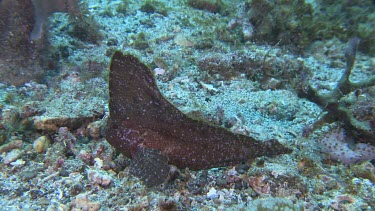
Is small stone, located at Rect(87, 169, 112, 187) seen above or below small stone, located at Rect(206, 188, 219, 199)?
below

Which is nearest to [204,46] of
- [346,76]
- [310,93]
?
[310,93]

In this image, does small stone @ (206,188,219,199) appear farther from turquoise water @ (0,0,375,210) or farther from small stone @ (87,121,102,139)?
small stone @ (87,121,102,139)

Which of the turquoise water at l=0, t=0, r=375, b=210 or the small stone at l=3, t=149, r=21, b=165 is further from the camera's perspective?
the small stone at l=3, t=149, r=21, b=165

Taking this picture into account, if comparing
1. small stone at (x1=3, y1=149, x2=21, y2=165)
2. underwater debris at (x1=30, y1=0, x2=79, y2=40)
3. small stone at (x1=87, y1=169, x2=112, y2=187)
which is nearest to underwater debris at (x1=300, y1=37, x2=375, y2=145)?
small stone at (x1=87, y1=169, x2=112, y2=187)

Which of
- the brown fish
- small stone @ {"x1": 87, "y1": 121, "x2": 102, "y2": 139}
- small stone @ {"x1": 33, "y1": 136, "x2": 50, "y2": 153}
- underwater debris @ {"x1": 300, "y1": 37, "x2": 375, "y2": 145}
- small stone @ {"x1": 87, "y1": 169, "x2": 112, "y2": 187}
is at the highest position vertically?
underwater debris @ {"x1": 300, "y1": 37, "x2": 375, "y2": 145}

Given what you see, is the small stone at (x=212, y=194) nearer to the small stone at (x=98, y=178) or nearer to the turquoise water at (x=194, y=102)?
the turquoise water at (x=194, y=102)

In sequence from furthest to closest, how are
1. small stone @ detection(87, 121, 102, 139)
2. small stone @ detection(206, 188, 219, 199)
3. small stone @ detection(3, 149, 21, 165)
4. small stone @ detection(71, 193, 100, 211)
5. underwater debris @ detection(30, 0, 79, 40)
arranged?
underwater debris @ detection(30, 0, 79, 40) → small stone @ detection(87, 121, 102, 139) → small stone @ detection(3, 149, 21, 165) → small stone @ detection(206, 188, 219, 199) → small stone @ detection(71, 193, 100, 211)
